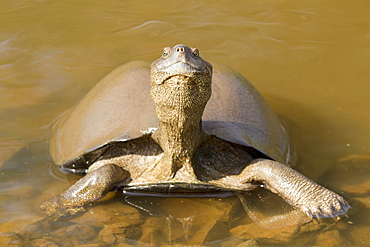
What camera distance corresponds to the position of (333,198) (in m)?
4.09

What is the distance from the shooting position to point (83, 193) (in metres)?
4.18

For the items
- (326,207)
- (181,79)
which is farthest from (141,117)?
(326,207)

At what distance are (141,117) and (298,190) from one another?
141cm

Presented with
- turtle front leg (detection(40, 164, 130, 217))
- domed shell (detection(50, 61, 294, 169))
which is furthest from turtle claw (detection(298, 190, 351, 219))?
turtle front leg (detection(40, 164, 130, 217))

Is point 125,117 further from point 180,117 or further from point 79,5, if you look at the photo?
point 79,5

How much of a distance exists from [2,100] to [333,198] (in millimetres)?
3672

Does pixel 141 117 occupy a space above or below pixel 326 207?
above

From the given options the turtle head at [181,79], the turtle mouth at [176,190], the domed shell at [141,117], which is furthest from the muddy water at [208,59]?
the turtle head at [181,79]

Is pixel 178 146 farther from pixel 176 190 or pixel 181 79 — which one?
pixel 181 79

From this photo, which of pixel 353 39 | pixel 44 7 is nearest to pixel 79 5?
pixel 44 7

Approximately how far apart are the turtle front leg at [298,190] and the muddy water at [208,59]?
5.5 inches

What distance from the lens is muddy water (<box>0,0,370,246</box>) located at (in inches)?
153

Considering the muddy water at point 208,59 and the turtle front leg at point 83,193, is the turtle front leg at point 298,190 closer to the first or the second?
the muddy water at point 208,59

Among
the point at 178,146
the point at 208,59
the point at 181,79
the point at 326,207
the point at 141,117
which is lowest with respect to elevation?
the point at 326,207
